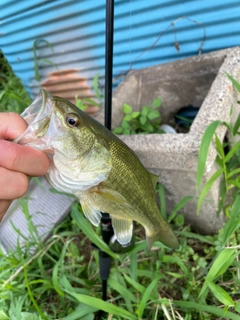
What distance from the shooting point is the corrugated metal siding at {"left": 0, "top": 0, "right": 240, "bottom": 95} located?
213 cm

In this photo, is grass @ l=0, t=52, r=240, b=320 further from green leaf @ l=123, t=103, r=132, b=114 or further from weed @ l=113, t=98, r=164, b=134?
green leaf @ l=123, t=103, r=132, b=114

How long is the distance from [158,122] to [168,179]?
0.61 metres

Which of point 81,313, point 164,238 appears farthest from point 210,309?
point 81,313

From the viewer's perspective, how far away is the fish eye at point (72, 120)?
109 centimetres

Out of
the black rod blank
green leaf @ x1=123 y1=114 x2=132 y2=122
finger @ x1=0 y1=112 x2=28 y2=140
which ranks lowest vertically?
green leaf @ x1=123 y1=114 x2=132 y2=122

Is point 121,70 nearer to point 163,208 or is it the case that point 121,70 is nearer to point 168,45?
point 168,45

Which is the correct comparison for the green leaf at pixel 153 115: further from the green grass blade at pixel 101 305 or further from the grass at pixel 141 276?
the green grass blade at pixel 101 305

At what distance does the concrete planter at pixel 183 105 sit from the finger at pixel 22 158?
0.80 m

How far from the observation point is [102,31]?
2.49 meters

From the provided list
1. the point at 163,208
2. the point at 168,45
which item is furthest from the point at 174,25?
the point at 163,208

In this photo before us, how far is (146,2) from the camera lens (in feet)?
7.15

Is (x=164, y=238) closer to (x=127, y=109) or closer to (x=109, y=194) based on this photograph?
(x=109, y=194)

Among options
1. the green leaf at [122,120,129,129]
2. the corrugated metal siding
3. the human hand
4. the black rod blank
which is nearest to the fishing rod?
the black rod blank

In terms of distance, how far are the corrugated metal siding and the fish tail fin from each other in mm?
1330
